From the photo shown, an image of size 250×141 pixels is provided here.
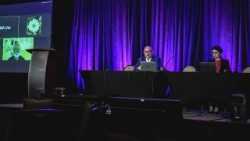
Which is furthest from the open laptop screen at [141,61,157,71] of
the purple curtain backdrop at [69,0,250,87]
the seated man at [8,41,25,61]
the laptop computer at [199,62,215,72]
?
the seated man at [8,41,25,61]

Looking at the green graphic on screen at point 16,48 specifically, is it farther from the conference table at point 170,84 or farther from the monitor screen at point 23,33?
the conference table at point 170,84

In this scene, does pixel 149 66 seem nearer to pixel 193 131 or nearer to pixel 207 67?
pixel 207 67

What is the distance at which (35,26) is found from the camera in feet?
27.7

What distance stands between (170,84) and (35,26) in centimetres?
367

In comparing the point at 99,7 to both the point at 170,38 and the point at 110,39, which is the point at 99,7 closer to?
the point at 110,39

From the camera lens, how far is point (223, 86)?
559 centimetres

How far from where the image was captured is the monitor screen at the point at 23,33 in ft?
27.6

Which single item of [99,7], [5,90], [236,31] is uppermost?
[99,7]

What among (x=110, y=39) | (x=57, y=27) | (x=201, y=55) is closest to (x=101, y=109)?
(x=201, y=55)

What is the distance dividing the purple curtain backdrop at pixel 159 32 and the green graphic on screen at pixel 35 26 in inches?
44.2

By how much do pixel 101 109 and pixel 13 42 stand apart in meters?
6.12

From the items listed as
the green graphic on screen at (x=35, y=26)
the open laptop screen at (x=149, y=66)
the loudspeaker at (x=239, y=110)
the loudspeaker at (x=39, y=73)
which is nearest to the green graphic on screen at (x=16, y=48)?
the green graphic on screen at (x=35, y=26)

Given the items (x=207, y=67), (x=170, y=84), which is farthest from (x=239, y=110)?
(x=170, y=84)

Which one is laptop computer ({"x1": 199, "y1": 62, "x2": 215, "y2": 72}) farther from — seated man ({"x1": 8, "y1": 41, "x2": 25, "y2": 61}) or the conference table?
seated man ({"x1": 8, "y1": 41, "x2": 25, "y2": 61})
